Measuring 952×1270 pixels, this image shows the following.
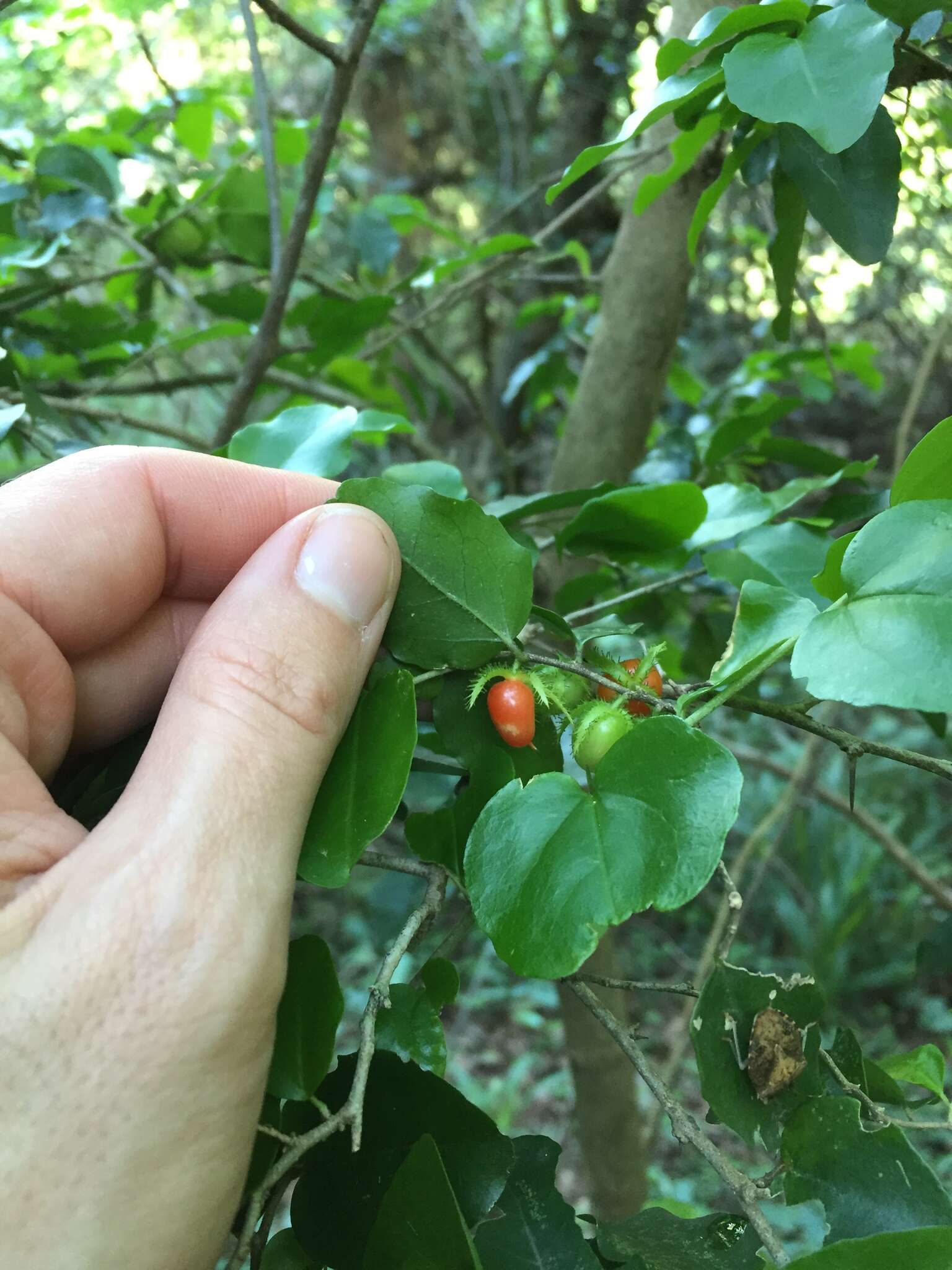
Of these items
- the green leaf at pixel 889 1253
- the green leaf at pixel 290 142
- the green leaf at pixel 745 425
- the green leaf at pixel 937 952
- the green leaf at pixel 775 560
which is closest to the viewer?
the green leaf at pixel 889 1253

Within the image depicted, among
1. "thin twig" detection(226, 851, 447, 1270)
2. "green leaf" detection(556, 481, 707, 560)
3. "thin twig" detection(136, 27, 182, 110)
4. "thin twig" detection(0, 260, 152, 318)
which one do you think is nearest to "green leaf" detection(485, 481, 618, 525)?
"green leaf" detection(556, 481, 707, 560)

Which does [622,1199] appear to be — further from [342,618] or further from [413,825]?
[342,618]

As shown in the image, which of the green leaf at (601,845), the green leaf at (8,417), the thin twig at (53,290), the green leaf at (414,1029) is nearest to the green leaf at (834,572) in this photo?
the green leaf at (601,845)

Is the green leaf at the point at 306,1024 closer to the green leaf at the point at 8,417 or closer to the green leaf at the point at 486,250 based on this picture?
the green leaf at the point at 8,417

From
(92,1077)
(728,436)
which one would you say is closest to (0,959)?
(92,1077)

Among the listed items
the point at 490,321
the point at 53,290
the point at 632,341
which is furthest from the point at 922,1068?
the point at 490,321
